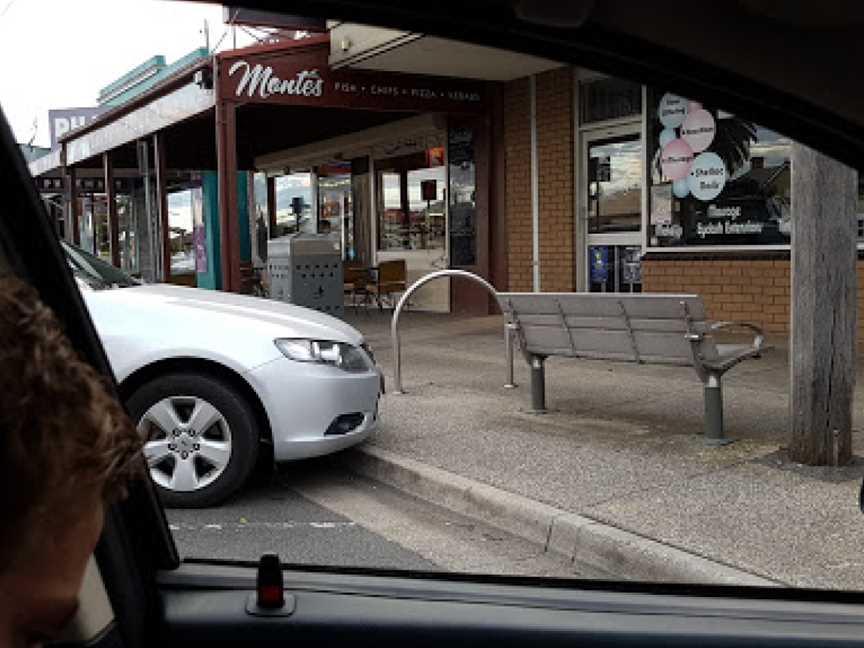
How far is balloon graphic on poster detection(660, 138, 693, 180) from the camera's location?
10289 mm

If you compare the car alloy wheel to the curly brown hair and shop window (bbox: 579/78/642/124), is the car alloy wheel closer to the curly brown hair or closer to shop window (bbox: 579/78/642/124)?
the curly brown hair

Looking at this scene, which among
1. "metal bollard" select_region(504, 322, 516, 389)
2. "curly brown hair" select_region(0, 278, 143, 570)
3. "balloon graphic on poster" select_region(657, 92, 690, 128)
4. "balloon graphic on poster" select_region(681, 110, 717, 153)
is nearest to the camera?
"curly brown hair" select_region(0, 278, 143, 570)

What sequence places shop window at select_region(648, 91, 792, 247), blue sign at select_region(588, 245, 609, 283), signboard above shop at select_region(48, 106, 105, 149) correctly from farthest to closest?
1. signboard above shop at select_region(48, 106, 105, 149)
2. blue sign at select_region(588, 245, 609, 283)
3. shop window at select_region(648, 91, 792, 247)

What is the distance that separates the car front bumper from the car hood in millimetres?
233

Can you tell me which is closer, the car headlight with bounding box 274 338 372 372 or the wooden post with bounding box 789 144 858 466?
the wooden post with bounding box 789 144 858 466

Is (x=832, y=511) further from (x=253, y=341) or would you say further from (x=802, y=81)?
(x=802, y=81)

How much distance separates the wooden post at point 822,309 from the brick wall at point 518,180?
7558 millimetres

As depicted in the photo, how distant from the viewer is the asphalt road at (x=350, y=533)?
4242mm

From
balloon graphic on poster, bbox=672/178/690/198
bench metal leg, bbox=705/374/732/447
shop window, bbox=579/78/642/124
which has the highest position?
shop window, bbox=579/78/642/124

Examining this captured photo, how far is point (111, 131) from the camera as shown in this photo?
53.5 ft

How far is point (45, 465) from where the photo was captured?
0.81 m

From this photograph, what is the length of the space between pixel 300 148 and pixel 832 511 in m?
15.3

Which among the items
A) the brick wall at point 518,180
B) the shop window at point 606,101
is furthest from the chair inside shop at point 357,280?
the shop window at point 606,101

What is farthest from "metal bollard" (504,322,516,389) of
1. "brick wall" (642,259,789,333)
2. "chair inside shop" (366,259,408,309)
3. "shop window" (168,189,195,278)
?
"shop window" (168,189,195,278)
